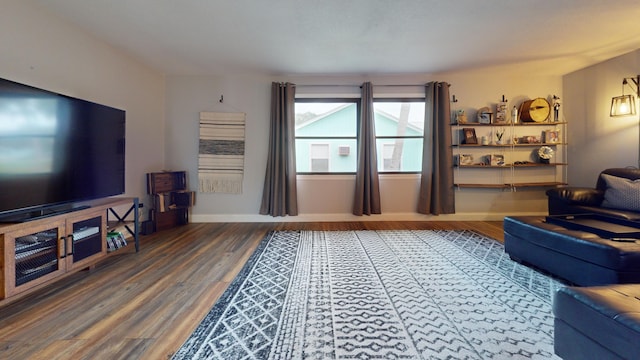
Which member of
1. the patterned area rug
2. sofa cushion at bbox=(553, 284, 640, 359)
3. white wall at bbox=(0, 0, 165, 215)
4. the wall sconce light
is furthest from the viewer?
the wall sconce light

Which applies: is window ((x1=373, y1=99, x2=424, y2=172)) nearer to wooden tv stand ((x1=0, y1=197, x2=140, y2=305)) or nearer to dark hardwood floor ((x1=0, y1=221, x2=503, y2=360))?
dark hardwood floor ((x1=0, y1=221, x2=503, y2=360))

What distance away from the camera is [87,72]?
2.85 metres

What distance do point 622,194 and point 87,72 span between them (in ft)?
19.8

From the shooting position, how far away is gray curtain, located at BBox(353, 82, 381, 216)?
4.21 metres

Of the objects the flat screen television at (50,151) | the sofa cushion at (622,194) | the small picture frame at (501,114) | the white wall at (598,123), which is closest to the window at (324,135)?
the small picture frame at (501,114)

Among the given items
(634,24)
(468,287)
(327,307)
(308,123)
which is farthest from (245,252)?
(634,24)

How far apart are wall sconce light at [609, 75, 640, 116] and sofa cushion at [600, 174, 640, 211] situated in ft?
3.71

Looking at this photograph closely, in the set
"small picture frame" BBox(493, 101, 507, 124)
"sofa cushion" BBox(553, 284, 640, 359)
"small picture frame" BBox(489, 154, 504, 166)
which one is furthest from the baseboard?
"sofa cushion" BBox(553, 284, 640, 359)

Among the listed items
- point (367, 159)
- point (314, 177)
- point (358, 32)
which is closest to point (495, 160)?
point (367, 159)

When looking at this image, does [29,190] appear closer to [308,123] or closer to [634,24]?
[308,123]

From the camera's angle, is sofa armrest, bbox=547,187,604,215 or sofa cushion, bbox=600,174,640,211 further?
sofa armrest, bbox=547,187,604,215

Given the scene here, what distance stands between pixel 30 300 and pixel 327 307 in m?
2.14

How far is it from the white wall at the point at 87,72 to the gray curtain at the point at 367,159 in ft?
10.6

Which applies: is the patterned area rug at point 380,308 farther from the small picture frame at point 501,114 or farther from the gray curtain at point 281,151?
the small picture frame at point 501,114
